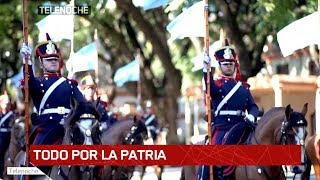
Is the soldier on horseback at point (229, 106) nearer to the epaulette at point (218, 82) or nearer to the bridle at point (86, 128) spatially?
the epaulette at point (218, 82)

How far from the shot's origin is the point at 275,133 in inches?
597

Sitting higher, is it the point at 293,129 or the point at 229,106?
the point at 229,106

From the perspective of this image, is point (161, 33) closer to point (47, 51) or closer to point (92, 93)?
point (92, 93)

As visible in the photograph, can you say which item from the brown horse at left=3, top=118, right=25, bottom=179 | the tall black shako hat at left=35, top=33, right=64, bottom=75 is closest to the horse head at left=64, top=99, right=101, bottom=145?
the tall black shako hat at left=35, top=33, right=64, bottom=75

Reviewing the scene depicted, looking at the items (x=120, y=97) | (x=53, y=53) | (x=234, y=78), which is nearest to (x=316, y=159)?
(x=234, y=78)

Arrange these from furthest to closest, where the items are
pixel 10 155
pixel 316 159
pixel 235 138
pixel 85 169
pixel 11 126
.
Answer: pixel 11 126 < pixel 10 155 < pixel 316 159 < pixel 235 138 < pixel 85 169

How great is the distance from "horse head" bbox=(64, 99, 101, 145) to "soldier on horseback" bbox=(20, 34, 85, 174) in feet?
1.69

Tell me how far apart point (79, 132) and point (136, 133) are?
255 inches

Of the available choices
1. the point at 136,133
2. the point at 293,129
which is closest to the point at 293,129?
the point at 293,129

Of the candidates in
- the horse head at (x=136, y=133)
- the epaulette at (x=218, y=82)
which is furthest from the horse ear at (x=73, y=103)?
the horse head at (x=136, y=133)

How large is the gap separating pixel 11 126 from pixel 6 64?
1621 cm

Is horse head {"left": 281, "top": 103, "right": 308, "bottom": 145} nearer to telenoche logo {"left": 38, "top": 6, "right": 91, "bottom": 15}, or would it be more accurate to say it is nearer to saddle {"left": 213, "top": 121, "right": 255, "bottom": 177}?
saddle {"left": 213, "top": 121, "right": 255, "bottom": 177}

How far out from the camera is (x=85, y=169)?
47.4 ft

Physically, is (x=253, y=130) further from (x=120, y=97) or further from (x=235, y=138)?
(x=120, y=97)
